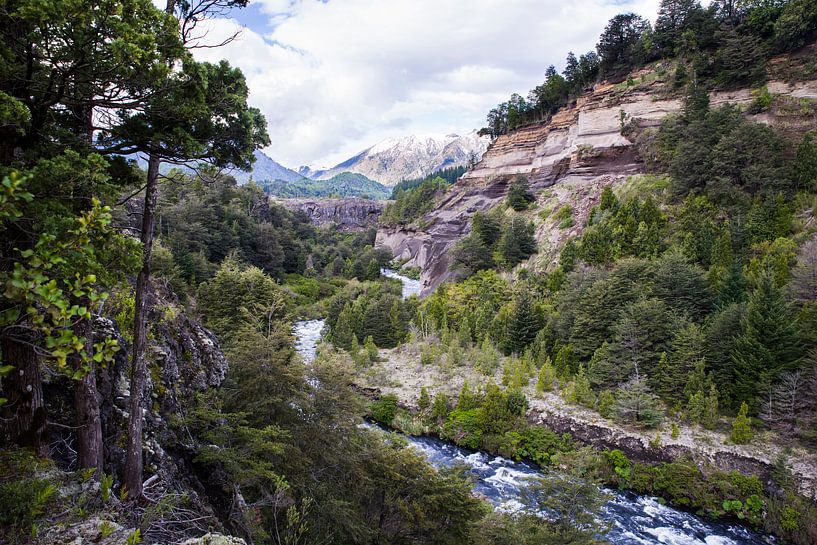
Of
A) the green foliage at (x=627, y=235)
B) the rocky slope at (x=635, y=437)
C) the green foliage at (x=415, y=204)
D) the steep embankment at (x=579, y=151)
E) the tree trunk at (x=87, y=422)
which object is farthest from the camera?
the green foliage at (x=415, y=204)

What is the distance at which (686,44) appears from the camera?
40.6 m

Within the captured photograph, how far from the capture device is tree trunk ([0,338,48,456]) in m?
5.20

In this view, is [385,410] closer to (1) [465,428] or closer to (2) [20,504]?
(1) [465,428]

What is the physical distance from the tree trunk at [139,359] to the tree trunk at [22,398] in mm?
1072

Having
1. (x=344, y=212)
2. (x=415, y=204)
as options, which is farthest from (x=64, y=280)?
(x=344, y=212)

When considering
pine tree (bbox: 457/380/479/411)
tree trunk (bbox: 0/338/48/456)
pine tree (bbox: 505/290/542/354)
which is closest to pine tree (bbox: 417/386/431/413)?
pine tree (bbox: 457/380/479/411)

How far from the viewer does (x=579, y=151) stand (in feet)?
141

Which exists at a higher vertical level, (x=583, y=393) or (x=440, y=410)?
(x=583, y=393)

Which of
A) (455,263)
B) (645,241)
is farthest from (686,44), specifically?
(455,263)

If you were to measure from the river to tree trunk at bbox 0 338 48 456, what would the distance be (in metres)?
8.34

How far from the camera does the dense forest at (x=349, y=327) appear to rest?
4.49m

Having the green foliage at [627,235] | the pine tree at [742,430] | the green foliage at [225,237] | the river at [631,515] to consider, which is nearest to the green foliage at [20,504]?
the river at [631,515]

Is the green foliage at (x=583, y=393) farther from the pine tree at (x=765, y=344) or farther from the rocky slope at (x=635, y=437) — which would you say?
the pine tree at (x=765, y=344)

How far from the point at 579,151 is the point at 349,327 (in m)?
29.9
